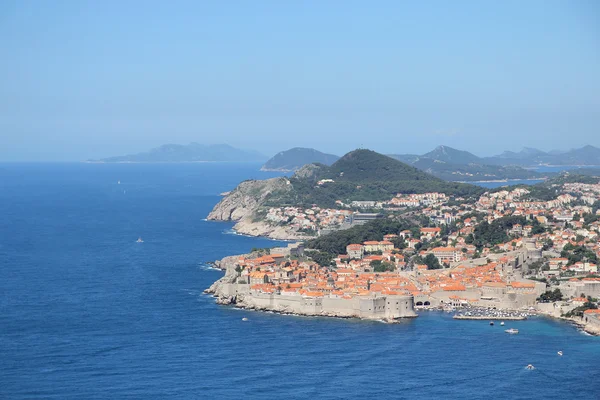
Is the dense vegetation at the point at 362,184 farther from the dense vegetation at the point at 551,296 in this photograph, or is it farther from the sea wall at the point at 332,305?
the dense vegetation at the point at 551,296

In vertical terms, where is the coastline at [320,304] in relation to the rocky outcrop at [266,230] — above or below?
below

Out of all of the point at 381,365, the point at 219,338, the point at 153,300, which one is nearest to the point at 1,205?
the point at 153,300

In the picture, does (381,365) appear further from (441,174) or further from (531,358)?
(441,174)

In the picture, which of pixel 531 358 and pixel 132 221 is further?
pixel 132 221

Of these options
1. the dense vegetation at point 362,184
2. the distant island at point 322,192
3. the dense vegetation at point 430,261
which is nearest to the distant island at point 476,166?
the dense vegetation at point 362,184

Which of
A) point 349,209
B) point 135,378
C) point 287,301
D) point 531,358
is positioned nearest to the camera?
point 135,378

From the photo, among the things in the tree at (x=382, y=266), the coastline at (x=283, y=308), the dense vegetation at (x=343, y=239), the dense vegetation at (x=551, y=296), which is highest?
the dense vegetation at (x=343, y=239)

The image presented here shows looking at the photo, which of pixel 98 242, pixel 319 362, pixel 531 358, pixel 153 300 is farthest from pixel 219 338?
pixel 98 242

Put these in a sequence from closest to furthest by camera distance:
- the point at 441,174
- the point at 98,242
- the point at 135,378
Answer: the point at 135,378 < the point at 98,242 < the point at 441,174

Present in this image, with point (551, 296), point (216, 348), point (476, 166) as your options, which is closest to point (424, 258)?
point (551, 296)
